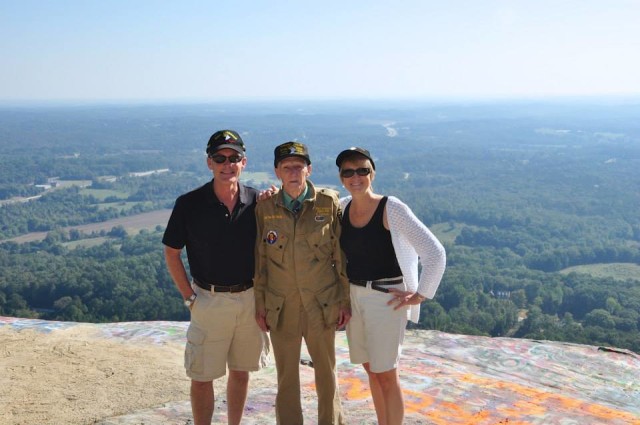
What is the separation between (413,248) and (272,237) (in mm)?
1158

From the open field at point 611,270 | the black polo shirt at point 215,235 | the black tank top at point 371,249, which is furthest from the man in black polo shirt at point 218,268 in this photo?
the open field at point 611,270

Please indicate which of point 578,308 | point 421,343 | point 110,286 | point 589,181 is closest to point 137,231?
point 110,286

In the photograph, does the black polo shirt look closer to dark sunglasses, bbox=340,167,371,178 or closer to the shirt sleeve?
the shirt sleeve

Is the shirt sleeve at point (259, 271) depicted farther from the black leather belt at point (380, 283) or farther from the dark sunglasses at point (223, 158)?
the black leather belt at point (380, 283)

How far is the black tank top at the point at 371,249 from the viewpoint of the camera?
471 cm

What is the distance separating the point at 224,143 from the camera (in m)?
4.85

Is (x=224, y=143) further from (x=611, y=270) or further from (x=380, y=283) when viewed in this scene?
(x=611, y=270)

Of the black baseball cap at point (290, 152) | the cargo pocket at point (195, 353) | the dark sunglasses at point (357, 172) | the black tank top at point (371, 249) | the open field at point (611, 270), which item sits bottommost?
the open field at point (611, 270)

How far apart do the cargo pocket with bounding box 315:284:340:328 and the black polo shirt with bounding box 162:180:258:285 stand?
635 millimetres

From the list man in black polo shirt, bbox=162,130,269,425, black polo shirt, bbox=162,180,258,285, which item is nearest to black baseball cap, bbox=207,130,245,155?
man in black polo shirt, bbox=162,130,269,425

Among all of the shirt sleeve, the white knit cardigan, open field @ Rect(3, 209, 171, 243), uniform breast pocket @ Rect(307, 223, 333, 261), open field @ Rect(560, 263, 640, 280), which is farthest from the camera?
open field @ Rect(3, 209, 171, 243)

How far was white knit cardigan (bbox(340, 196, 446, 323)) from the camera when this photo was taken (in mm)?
4641

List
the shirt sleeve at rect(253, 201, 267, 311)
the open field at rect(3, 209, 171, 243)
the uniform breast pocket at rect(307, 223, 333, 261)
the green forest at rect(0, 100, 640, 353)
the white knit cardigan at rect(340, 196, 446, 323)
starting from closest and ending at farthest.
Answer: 1. the white knit cardigan at rect(340, 196, 446, 323)
2. the uniform breast pocket at rect(307, 223, 333, 261)
3. the shirt sleeve at rect(253, 201, 267, 311)
4. the green forest at rect(0, 100, 640, 353)
5. the open field at rect(3, 209, 171, 243)

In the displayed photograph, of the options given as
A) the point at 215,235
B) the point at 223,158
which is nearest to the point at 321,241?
the point at 215,235
